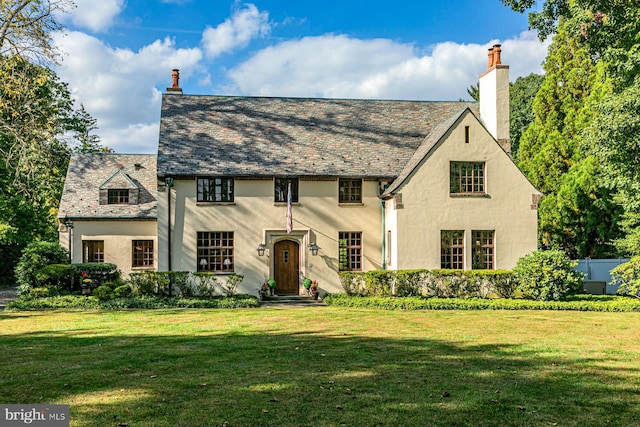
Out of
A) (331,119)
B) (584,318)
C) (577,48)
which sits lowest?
(584,318)

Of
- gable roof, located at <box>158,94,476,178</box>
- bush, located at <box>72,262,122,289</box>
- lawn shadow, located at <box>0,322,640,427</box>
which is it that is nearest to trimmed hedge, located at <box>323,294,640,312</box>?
gable roof, located at <box>158,94,476,178</box>

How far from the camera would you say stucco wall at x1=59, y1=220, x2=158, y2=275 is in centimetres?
2625

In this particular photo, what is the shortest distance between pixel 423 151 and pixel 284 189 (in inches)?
240

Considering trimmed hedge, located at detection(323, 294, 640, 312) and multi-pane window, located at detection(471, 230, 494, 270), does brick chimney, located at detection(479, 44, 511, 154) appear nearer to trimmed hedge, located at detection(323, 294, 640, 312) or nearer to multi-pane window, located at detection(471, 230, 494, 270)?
multi-pane window, located at detection(471, 230, 494, 270)

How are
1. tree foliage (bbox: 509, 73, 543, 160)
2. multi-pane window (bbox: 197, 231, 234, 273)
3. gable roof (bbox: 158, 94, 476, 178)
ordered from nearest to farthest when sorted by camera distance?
multi-pane window (bbox: 197, 231, 234, 273) < gable roof (bbox: 158, 94, 476, 178) < tree foliage (bbox: 509, 73, 543, 160)

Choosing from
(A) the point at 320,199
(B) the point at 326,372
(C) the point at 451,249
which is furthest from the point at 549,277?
(B) the point at 326,372

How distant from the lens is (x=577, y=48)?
101ft

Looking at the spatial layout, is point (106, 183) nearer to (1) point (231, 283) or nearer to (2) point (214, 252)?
(2) point (214, 252)

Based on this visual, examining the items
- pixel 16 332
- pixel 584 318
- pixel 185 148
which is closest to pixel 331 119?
pixel 185 148

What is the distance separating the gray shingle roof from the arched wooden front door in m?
6.81

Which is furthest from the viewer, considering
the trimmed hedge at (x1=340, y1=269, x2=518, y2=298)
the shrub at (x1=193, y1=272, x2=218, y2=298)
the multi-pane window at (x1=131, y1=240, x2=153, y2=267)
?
the multi-pane window at (x1=131, y1=240, x2=153, y2=267)

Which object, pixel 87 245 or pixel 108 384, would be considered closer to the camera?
pixel 108 384

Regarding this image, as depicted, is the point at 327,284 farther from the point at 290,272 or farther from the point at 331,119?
the point at 331,119

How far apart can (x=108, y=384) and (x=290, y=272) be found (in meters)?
15.6
